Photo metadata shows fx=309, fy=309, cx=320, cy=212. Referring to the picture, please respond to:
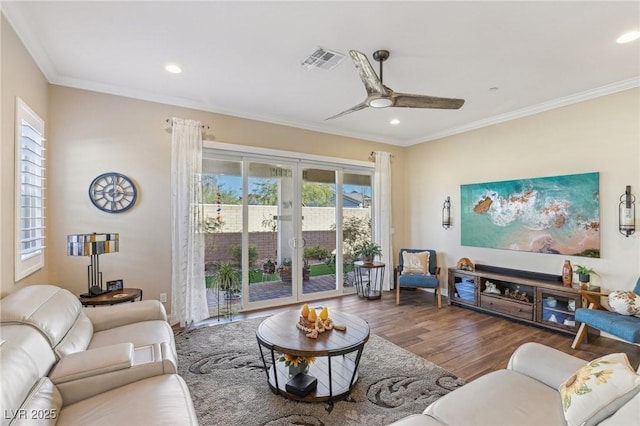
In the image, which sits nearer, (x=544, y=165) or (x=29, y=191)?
(x=29, y=191)

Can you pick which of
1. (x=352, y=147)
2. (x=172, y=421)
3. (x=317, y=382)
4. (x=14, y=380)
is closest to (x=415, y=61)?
(x=352, y=147)

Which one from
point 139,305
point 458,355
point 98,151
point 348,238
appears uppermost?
point 98,151

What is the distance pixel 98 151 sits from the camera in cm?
357

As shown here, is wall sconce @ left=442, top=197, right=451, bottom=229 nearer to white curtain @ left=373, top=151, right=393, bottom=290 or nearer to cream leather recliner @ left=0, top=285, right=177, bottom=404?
white curtain @ left=373, top=151, right=393, bottom=290

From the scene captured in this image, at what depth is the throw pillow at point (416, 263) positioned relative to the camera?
5188mm

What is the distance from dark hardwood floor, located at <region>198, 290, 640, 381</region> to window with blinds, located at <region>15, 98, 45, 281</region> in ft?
6.68

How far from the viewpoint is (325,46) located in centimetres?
275

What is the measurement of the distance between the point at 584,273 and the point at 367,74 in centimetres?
349

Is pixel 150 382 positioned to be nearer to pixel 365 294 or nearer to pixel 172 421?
pixel 172 421

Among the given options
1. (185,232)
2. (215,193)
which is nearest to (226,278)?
(185,232)

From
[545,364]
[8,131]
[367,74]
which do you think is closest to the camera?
[545,364]

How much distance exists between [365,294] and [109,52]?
473cm

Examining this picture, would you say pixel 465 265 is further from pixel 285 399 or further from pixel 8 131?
pixel 8 131

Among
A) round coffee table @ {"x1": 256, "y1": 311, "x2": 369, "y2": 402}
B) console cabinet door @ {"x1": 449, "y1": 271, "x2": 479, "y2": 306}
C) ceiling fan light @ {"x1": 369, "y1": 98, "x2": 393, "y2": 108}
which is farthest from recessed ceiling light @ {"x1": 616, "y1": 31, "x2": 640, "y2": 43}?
round coffee table @ {"x1": 256, "y1": 311, "x2": 369, "y2": 402}
